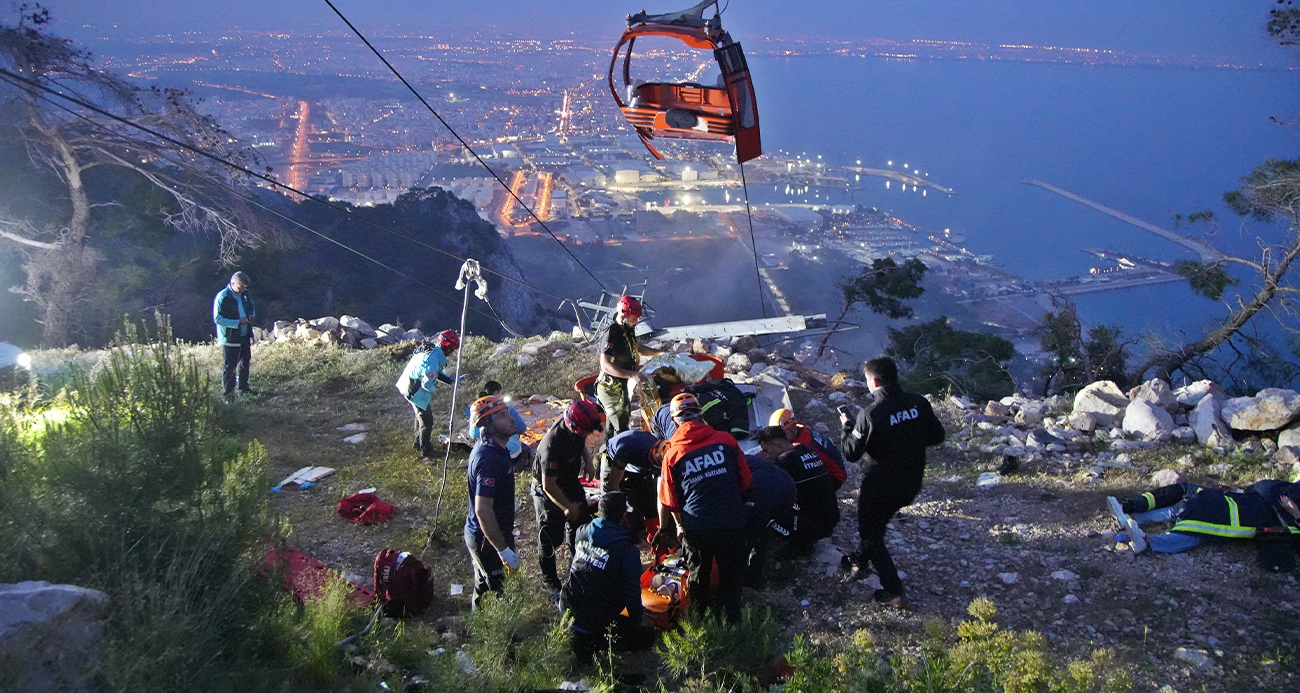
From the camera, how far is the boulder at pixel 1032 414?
29.1ft

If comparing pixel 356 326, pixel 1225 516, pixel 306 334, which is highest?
pixel 1225 516

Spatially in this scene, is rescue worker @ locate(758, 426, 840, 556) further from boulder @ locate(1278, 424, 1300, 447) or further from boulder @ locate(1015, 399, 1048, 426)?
boulder @ locate(1278, 424, 1300, 447)

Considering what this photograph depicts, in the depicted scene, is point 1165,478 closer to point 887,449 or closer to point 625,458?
point 887,449

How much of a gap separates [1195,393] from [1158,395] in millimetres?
578

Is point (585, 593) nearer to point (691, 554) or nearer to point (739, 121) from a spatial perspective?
point (691, 554)

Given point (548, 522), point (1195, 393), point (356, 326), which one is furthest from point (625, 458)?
point (356, 326)

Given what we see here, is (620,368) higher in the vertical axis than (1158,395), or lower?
higher

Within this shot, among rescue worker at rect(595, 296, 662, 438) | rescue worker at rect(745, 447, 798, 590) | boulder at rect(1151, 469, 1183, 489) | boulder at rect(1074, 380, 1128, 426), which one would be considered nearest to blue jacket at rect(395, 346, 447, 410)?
rescue worker at rect(595, 296, 662, 438)

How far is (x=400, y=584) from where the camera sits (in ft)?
16.5

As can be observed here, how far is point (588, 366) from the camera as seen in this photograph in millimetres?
10961

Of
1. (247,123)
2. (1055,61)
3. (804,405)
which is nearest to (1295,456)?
(804,405)

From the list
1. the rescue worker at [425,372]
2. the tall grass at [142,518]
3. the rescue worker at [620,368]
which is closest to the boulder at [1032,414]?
the rescue worker at [620,368]

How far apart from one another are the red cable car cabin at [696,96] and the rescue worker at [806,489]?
322 centimetres

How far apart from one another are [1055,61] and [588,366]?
166027mm
